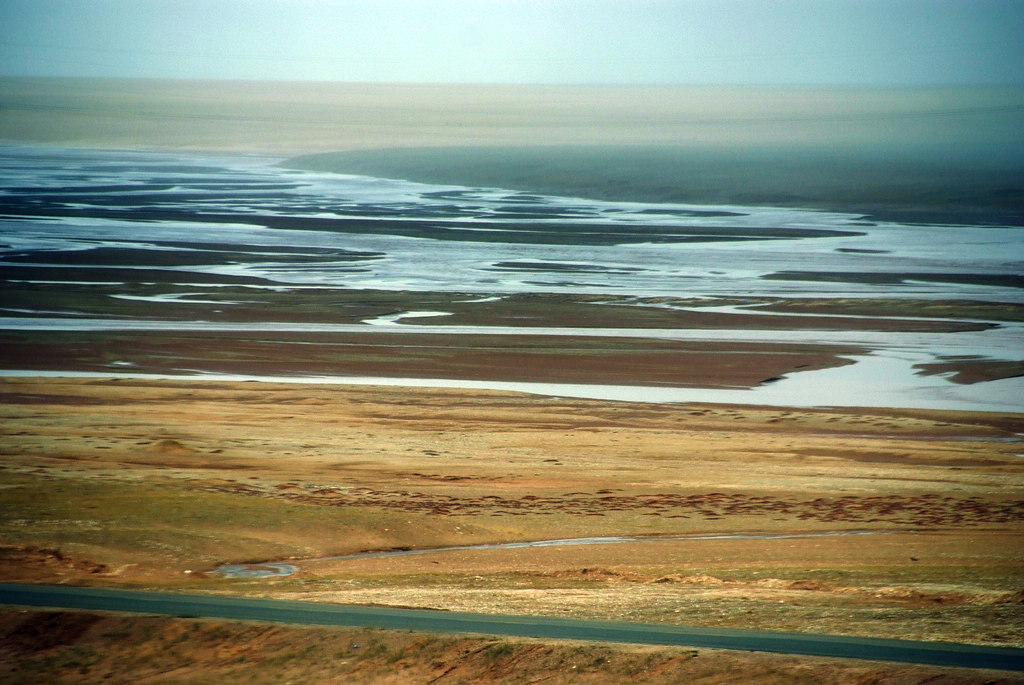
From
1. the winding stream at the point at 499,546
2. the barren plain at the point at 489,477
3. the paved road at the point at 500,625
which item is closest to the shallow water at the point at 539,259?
the barren plain at the point at 489,477

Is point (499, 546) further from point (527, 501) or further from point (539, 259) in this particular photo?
point (539, 259)

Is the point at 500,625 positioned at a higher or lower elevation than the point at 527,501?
higher

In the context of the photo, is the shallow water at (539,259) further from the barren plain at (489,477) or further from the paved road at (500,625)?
the paved road at (500,625)

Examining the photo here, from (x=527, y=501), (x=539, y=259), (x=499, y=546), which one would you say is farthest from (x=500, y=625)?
(x=539, y=259)

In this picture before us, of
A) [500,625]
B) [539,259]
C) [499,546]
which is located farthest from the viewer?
[539,259]

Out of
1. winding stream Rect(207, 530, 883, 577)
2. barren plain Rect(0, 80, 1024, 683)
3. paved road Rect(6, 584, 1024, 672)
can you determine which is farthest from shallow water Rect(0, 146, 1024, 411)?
paved road Rect(6, 584, 1024, 672)

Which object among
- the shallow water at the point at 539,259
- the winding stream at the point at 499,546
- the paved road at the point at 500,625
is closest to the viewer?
the paved road at the point at 500,625

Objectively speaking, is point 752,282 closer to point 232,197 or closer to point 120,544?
point 120,544

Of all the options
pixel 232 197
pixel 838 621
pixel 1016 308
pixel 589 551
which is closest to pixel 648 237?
pixel 1016 308
